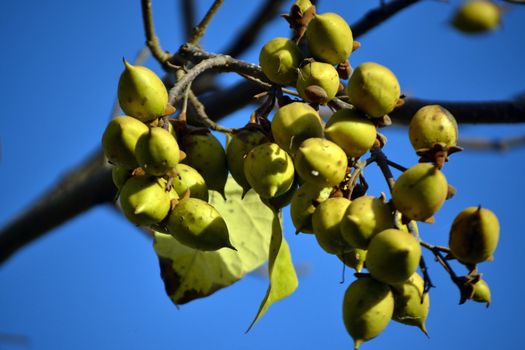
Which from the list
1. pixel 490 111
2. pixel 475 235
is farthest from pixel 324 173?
pixel 490 111

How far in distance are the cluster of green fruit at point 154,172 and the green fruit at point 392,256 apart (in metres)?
0.29

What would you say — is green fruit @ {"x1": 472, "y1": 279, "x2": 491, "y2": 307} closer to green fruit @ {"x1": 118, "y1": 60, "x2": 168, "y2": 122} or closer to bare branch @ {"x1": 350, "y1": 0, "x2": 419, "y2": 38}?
green fruit @ {"x1": 118, "y1": 60, "x2": 168, "y2": 122}

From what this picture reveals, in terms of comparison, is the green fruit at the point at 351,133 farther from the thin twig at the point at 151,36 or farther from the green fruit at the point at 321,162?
the thin twig at the point at 151,36

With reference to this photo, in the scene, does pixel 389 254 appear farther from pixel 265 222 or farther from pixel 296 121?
pixel 265 222

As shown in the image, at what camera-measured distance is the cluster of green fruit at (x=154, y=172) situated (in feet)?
3.81

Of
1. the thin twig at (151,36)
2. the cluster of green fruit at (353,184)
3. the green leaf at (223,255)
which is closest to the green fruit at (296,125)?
the cluster of green fruit at (353,184)

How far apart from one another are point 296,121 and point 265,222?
2.05 ft

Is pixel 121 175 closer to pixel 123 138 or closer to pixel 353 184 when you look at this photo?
pixel 123 138

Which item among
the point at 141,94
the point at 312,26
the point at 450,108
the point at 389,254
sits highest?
the point at 141,94

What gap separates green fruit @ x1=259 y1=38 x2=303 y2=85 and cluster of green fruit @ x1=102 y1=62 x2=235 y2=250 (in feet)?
0.65

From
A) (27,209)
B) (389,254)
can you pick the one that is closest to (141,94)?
(389,254)

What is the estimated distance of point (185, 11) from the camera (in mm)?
→ 2852

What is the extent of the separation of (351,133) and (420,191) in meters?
0.16

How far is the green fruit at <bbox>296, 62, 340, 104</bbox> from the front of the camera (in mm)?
1246
